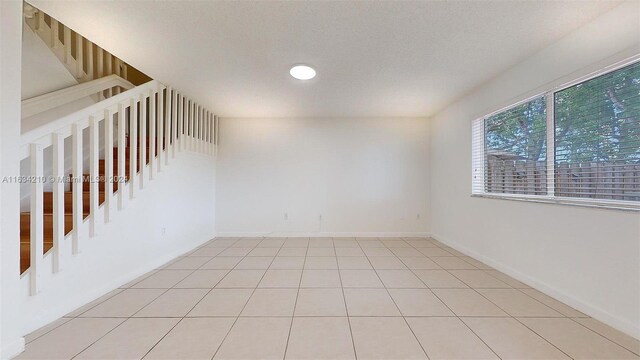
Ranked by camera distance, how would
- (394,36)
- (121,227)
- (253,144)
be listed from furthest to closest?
1. (253,144)
2. (121,227)
3. (394,36)

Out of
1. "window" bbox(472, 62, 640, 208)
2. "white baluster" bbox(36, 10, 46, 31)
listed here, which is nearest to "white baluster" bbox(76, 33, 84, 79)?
"white baluster" bbox(36, 10, 46, 31)

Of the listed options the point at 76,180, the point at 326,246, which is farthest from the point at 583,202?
the point at 76,180

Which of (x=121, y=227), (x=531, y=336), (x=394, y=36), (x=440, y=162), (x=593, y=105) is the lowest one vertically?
(x=531, y=336)

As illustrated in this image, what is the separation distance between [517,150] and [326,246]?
9.65 feet

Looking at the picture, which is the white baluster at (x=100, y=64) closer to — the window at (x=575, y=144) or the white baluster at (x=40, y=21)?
the white baluster at (x=40, y=21)

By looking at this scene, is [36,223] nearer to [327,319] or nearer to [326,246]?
[327,319]

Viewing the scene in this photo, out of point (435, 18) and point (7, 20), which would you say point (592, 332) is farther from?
point (7, 20)

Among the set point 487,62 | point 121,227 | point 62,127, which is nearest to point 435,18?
point 487,62

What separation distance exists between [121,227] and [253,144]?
Result: 2722mm

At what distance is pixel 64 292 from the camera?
203 centimetres

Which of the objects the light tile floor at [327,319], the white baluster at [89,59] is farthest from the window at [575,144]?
the white baluster at [89,59]

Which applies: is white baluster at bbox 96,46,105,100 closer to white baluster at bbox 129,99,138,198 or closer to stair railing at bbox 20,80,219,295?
stair railing at bbox 20,80,219,295

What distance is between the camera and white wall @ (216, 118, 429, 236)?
4.88 m

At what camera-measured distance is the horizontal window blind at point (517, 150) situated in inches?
101
